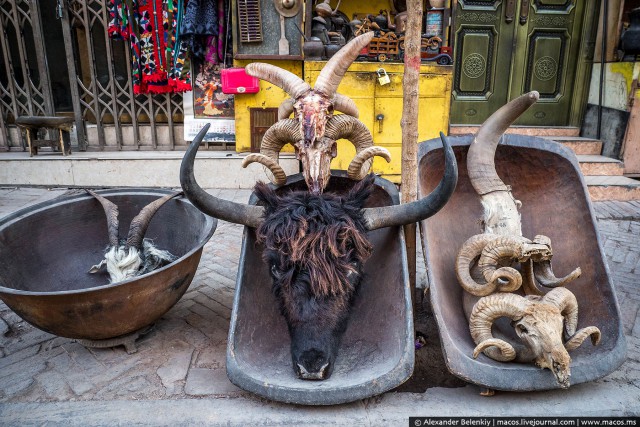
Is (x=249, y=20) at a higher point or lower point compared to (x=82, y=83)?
higher

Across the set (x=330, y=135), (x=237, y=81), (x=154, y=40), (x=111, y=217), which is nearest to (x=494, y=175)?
(x=330, y=135)

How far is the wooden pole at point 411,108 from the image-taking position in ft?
10.4

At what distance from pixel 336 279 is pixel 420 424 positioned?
897 millimetres

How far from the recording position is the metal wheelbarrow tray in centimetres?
229

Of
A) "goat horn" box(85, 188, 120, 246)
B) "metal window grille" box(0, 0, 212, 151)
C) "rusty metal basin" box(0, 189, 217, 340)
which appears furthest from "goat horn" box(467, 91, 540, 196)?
"metal window grille" box(0, 0, 212, 151)

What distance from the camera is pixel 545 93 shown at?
7.74 meters

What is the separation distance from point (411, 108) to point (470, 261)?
1.18 meters

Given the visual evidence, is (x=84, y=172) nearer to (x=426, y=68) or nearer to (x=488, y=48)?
(x=426, y=68)

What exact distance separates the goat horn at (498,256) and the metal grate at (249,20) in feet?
18.1

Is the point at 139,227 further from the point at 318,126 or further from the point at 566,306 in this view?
the point at 566,306

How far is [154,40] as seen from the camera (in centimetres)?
755

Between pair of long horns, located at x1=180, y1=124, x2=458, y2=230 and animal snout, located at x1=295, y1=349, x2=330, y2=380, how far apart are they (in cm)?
85

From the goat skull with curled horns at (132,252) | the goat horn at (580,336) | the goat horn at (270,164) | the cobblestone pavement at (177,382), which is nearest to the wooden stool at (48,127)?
the cobblestone pavement at (177,382)

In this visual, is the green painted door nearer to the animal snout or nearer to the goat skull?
the goat skull
